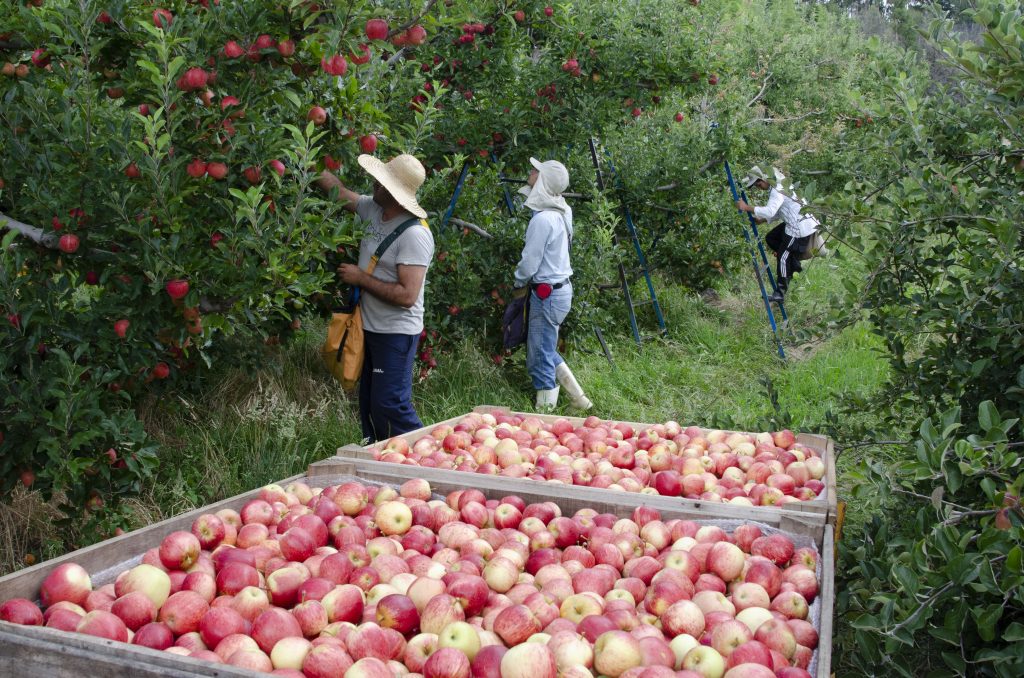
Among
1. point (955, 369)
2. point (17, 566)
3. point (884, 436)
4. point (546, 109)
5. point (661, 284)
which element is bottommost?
point (661, 284)

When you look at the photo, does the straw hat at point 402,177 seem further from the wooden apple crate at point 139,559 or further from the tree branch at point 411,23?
the wooden apple crate at point 139,559

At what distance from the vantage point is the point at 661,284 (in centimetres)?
1032

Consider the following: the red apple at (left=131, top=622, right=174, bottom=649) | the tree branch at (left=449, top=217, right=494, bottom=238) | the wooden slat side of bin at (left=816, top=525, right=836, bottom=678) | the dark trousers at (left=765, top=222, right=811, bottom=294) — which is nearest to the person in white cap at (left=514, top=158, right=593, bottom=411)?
the tree branch at (left=449, top=217, right=494, bottom=238)

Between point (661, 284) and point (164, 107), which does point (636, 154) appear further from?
point (164, 107)

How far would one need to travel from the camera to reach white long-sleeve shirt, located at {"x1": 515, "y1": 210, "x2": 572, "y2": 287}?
20.2 ft

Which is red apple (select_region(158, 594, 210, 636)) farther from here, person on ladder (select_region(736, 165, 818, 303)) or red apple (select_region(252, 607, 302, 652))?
person on ladder (select_region(736, 165, 818, 303))

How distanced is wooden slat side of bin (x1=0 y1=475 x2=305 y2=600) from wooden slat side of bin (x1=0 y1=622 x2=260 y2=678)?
227mm

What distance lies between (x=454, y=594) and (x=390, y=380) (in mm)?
2434

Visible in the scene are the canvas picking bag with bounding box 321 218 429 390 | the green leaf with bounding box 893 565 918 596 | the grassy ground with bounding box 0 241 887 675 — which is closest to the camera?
the green leaf with bounding box 893 565 918 596

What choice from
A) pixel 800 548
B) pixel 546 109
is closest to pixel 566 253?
pixel 546 109

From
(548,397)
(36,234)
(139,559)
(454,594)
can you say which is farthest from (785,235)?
(139,559)

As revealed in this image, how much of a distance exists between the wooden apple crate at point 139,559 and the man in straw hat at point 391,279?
1270mm

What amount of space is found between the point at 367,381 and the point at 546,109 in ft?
9.19

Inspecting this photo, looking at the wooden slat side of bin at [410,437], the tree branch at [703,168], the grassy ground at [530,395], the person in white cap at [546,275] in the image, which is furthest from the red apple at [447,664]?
the tree branch at [703,168]
